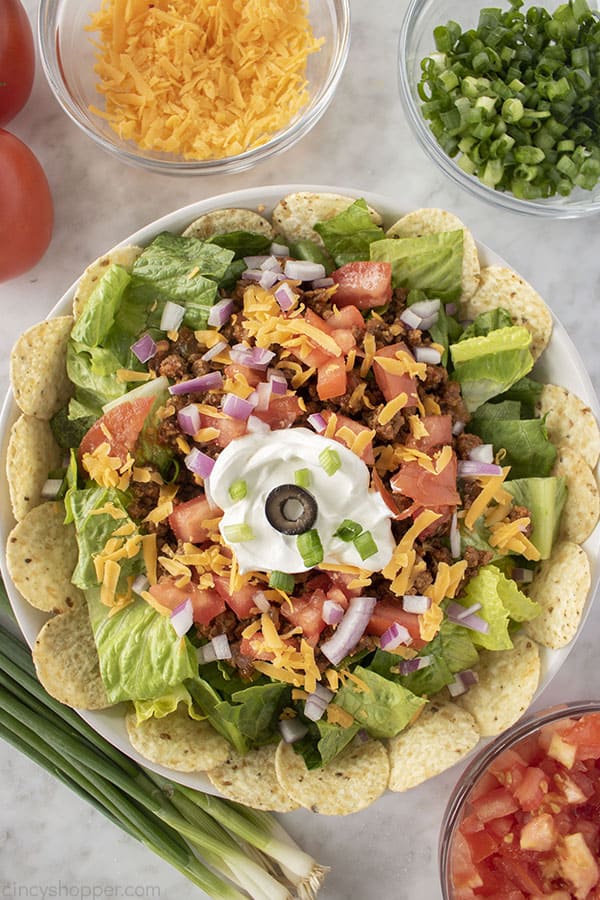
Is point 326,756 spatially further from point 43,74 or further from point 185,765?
point 43,74

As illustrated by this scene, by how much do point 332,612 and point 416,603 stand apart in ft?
0.82

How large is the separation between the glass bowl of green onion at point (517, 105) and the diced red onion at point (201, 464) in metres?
1.35

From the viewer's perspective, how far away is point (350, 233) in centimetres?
301

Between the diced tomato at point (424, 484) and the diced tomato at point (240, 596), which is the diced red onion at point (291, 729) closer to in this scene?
the diced tomato at point (240, 596)

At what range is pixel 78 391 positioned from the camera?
9.86 ft

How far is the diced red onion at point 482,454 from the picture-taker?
288 cm

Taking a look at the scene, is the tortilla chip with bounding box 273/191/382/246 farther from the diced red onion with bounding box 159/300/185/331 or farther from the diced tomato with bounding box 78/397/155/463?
the diced tomato with bounding box 78/397/155/463

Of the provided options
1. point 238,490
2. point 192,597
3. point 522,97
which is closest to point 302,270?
point 238,490

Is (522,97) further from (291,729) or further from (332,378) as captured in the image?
(291,729)

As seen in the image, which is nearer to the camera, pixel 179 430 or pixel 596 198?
pixel 179 430

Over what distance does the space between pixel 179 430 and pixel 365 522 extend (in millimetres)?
637

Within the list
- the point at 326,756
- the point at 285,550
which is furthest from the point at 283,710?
the point at 285,550

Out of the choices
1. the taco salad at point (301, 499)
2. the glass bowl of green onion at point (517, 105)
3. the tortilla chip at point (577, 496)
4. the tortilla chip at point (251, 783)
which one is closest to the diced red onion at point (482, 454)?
the taco salad at point (301, 499)

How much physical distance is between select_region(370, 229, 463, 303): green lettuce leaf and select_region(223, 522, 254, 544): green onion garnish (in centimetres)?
98
